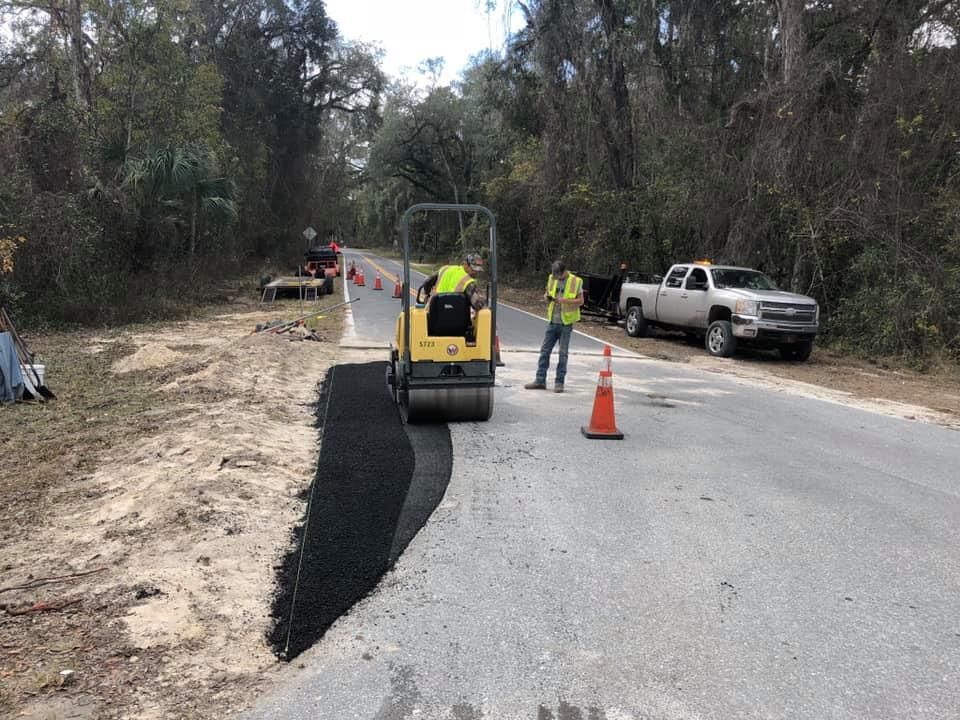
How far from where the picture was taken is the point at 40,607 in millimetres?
3574

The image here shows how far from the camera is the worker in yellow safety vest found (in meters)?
7.27

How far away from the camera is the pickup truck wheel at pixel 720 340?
13.9 m

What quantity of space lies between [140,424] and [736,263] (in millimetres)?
14625

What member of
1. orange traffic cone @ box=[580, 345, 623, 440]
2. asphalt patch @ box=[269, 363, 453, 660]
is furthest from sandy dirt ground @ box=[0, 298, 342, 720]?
orange traffic cone @ box=[580, 345, 623, 440]

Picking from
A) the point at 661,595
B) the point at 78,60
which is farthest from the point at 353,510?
the point at 78,60

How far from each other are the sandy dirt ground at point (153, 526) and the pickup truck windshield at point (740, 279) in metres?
4.04

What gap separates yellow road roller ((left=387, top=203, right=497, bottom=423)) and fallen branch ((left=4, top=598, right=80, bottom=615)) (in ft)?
13.3

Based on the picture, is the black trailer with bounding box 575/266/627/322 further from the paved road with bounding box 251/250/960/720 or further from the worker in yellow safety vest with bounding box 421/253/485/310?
the paved road with bounding box 251/250/960/720

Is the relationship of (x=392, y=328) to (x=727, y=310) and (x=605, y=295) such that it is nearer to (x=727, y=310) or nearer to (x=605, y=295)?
(x=605, y=295)

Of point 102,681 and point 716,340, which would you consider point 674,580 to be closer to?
point 102,681

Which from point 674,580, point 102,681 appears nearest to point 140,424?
point 102,681

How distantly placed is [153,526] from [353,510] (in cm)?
131

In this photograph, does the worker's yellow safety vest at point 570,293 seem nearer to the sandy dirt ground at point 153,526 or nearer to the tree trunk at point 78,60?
the sandy dirt ground at point 153,526

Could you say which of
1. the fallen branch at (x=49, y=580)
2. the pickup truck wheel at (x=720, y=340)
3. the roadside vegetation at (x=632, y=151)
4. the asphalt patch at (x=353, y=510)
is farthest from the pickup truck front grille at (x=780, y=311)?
the fallen branch at (x=49, y=580)
